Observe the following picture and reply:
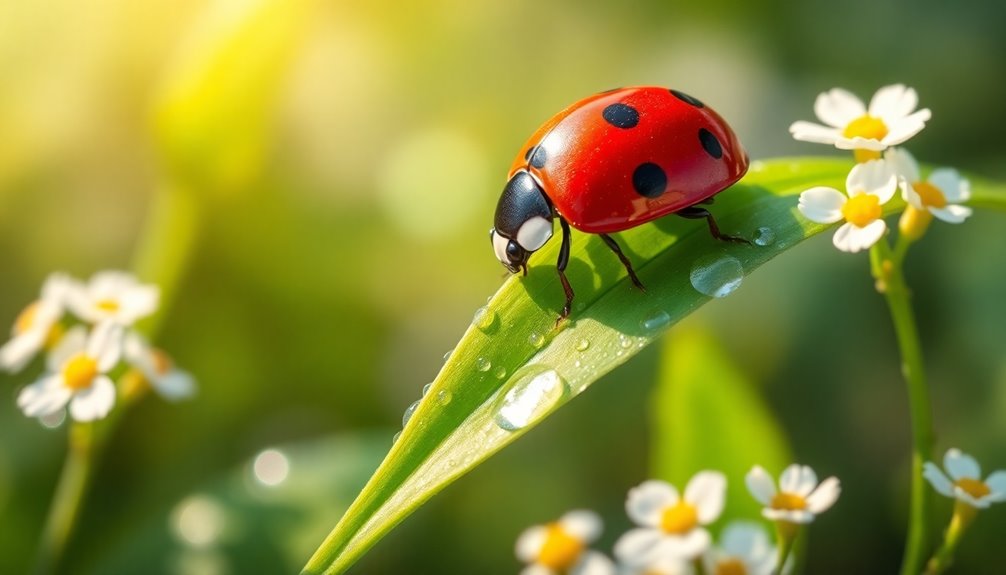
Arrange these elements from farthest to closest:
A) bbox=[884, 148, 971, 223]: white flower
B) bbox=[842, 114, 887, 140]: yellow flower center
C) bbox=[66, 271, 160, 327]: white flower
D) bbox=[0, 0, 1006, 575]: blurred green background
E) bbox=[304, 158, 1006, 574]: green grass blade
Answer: bbox=[0, 0, 1006, 575]: blurred green background
bbox=[66, 271, 160, 327]: white flower
bbox=[842, 114, 887, 140]: yellow flower center
bbox=[884, 148, 971, 223]: white flower
bbox=[304, 158, 1006, 574]: green grass blade

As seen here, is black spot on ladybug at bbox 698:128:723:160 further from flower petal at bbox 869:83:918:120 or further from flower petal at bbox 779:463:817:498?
flower petal at bbox 779:463:817:498

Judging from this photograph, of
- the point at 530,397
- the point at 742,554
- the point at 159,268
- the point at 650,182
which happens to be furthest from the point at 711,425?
the point at 159,268

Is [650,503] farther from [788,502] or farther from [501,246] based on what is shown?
[501,246]

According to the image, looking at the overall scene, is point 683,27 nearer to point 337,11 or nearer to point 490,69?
point 490,69

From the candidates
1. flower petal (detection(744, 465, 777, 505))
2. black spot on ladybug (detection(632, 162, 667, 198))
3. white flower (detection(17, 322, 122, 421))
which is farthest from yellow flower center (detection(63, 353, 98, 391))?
flower petal (detection(744, 465, 777, 505))

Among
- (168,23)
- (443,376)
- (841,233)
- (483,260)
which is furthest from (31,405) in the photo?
(168,23)
